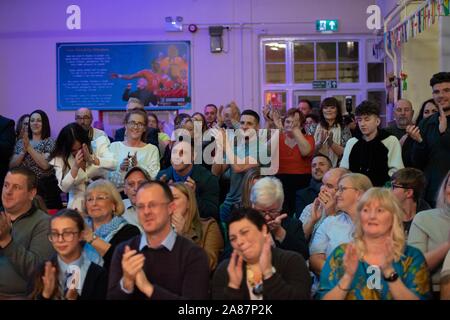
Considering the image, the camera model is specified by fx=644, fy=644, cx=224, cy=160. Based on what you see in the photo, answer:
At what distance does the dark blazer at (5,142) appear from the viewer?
487cm

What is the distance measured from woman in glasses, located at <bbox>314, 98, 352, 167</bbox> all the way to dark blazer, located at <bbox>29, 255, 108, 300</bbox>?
285 centimetres

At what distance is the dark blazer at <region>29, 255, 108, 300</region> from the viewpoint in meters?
3.09

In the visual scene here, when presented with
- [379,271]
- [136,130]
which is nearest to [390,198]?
[379,271]

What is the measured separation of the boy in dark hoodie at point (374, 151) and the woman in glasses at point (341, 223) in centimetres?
98

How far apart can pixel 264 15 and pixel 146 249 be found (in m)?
7.28

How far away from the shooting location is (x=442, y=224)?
3.48m

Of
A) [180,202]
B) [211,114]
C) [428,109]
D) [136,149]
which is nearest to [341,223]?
[180,202]

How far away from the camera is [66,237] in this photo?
316 cm

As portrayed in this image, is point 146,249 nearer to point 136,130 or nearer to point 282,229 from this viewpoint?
point 282,229

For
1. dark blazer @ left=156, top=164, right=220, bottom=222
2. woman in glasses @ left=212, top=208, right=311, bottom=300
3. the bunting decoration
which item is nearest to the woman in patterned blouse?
dark blazer @ left=156, top=164, right=220, bottom=222

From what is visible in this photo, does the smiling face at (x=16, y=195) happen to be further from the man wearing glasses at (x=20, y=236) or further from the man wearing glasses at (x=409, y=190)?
the man wearing glasses at (x=409, y=190)

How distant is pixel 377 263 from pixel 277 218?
0.82 meters

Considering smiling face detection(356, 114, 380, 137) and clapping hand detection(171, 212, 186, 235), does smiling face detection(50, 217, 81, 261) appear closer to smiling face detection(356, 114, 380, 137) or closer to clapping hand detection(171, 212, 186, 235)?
clapping hand detection(171, 212, 186, 235)

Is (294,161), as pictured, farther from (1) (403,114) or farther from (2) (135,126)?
(2) (135,126)
